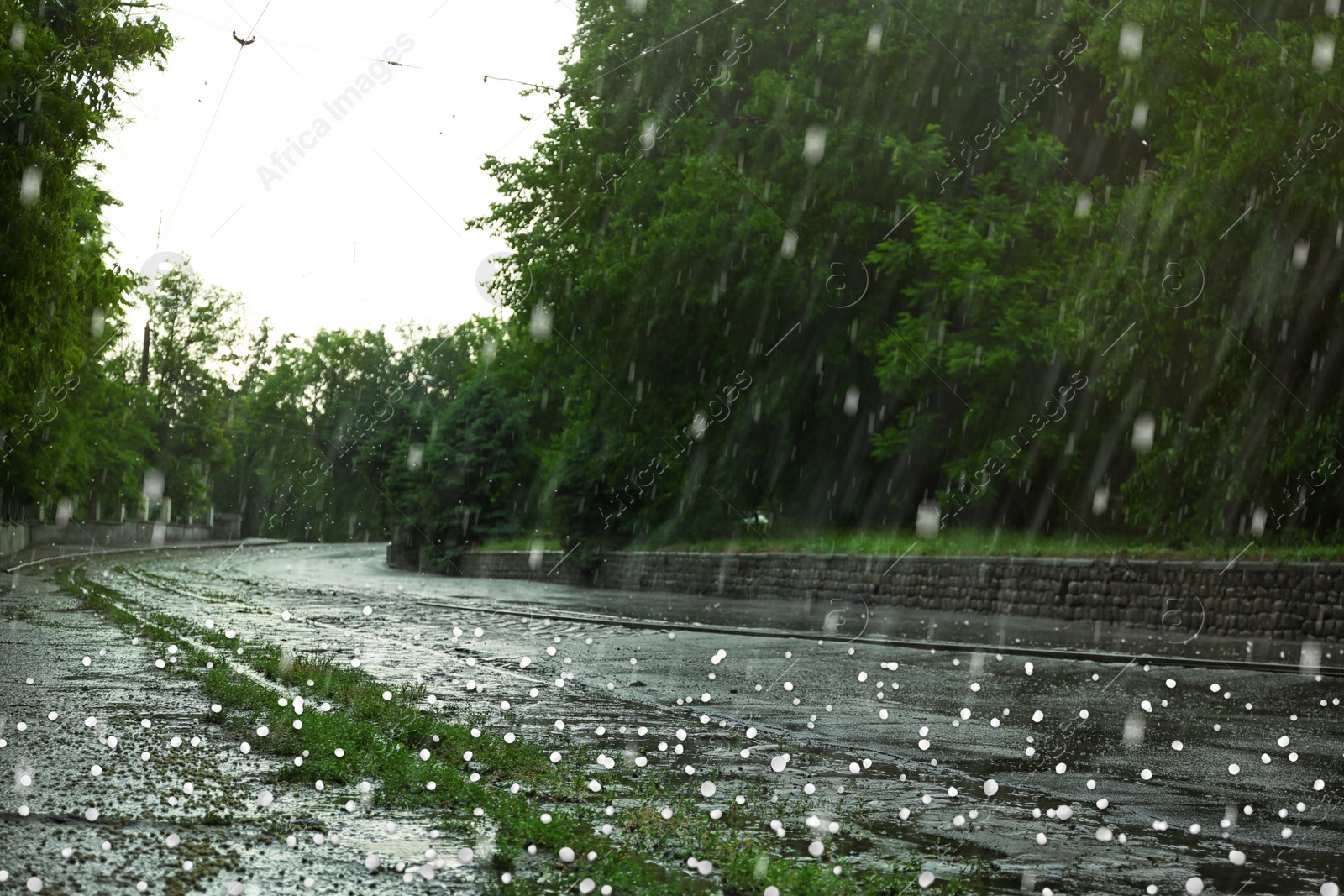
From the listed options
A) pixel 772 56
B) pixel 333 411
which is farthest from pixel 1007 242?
pixel 333 411

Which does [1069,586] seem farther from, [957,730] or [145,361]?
[145,361]

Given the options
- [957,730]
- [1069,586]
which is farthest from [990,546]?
[957,730]

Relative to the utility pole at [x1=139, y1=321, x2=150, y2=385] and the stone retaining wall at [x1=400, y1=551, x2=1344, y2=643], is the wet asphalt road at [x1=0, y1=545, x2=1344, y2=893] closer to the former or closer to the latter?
the stone retaining wall at [x1=400, y1=551, x2=1344, y2=643]

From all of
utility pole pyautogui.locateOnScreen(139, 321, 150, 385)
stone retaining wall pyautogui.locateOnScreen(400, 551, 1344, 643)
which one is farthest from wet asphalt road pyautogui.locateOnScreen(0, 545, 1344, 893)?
utility pole pyautogui.locateOnScreen(139, 321, 150, 385)

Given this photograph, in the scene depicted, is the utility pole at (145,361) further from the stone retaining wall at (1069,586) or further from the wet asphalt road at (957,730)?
the wet asphalt road at (957,730)

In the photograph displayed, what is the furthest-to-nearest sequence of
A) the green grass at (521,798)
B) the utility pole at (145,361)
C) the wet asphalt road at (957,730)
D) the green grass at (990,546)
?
the utility pole at (145,361) → the green grass at (990,546) → the wet asphalt road at (957,730) → the green grass at (521,798)

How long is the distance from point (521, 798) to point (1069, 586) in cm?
1621

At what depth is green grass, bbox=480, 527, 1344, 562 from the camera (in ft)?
58.7

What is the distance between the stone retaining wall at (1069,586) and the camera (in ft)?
54.6

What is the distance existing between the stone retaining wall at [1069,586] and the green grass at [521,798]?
12286 millimetres

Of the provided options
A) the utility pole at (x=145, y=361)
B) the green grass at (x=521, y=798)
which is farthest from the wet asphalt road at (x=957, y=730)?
the utility pole at (x=145, y=361)

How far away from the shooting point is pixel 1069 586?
19953 millimetres

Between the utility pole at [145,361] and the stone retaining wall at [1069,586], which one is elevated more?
the utility pole at [145,361]

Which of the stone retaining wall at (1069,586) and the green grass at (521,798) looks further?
the stone retaining wall at (1069,586)
